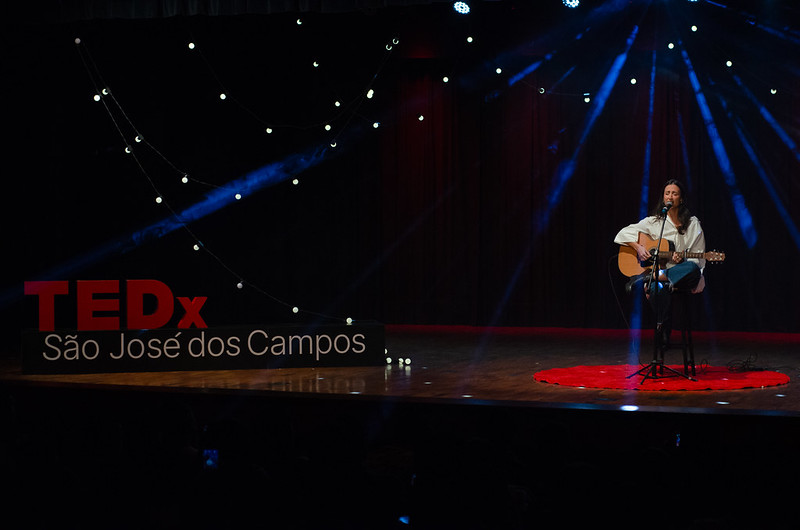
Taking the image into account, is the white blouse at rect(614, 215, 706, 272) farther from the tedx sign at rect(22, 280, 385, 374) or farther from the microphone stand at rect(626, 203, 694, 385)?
the tedx sign at rect(22, 280, 385, 374)

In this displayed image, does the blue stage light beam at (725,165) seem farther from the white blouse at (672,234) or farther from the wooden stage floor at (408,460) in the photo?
the wooden stage floor at (408,460)

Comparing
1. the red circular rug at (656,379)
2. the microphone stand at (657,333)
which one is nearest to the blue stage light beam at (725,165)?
the red circular rug at (656,379)

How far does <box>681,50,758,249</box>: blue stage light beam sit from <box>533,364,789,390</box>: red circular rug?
3397 mm

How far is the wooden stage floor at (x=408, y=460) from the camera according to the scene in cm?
306

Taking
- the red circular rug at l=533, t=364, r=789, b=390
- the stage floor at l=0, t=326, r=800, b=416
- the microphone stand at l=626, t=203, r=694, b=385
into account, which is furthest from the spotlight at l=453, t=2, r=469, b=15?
the red circular rug at l=533, t=364, r=789, b=390

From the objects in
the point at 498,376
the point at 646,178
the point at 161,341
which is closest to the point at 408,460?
the point at 498,376

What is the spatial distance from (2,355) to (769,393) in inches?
250

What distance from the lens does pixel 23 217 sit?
942cm

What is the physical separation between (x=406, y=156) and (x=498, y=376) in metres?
5.09

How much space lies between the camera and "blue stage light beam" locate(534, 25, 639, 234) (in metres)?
9.95

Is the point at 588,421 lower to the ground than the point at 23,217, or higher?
lower

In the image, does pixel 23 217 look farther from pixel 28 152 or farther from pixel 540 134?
pixel 540 134

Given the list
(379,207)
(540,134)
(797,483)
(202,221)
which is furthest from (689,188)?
(797,483)

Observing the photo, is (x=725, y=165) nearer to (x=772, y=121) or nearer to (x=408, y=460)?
(x=772, y=121)
